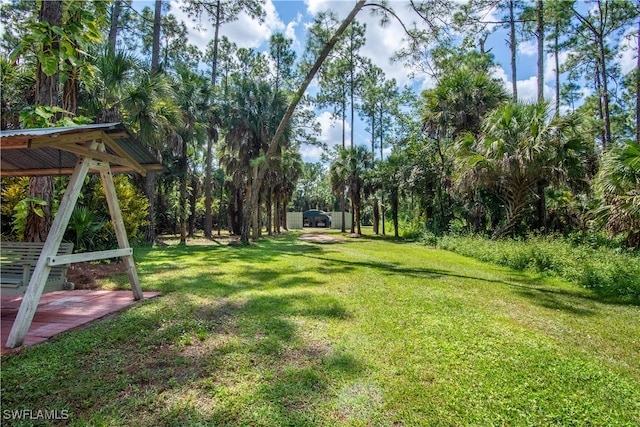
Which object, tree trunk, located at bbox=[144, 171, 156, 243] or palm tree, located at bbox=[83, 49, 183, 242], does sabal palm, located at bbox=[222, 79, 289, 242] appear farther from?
palm tree, located at bbox=[83, 49, 183, 242]

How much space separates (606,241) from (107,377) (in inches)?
480

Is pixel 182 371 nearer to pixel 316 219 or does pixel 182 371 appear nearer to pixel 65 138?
pixel 65 138

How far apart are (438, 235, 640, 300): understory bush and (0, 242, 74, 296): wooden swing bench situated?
8796 millimetres

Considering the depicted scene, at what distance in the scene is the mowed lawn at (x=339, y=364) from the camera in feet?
7.07

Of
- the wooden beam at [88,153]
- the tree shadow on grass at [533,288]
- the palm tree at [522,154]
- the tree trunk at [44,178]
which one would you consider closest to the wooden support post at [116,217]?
the wooden beam at [88,153]

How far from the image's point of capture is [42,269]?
3.12 meters

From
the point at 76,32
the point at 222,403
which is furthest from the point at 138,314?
the point at 76,32

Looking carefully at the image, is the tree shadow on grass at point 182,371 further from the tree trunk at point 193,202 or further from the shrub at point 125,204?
the tree trunk at point 193,202

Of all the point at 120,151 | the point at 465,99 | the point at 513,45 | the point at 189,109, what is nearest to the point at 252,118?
the point at 189,109

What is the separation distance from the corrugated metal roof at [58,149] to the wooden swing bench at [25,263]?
3.52ft

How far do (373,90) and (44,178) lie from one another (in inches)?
959

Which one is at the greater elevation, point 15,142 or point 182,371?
point 15,142

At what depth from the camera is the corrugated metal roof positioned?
2928mm

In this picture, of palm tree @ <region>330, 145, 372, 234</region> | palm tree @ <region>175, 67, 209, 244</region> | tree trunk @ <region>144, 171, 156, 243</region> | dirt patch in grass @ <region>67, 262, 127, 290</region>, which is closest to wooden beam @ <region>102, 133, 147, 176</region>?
dirt patch in grass @ <region>67, 262, 127, 290</region>
